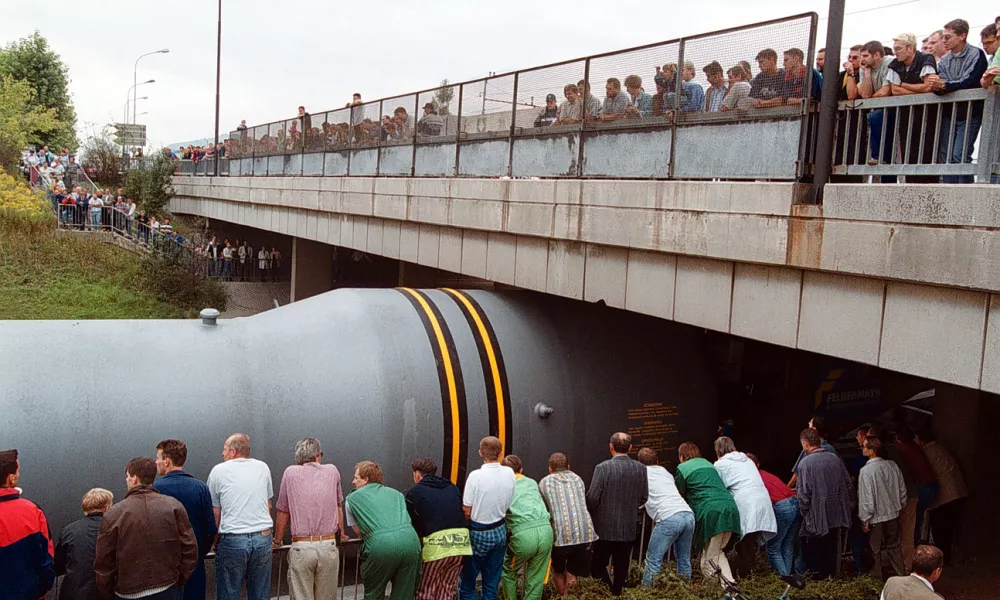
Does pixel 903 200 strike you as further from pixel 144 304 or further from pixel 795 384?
pixel 144 304

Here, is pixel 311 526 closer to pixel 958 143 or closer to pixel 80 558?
pixel 80 558

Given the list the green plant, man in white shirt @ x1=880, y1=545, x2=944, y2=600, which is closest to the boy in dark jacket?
man in white shirt @ x1=880, y1=545, x2=944, y2=600

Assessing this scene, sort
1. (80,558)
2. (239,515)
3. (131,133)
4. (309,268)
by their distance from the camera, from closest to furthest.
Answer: (80,558) → (239,515) → (309,268) → (131,133)

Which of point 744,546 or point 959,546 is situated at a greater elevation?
point 744,546

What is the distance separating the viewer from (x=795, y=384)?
42.6 ft

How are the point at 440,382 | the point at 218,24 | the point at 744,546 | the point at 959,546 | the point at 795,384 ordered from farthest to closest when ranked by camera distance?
the point at 218,24, the point at 795,384, the point at 959,546, the point at 440,382, the point at 744,546

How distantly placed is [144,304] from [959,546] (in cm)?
2658

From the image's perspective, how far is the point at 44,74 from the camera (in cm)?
6631

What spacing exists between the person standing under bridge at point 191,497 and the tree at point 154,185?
3862 centimetres

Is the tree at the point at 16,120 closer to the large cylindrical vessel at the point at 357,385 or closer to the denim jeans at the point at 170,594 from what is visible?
the large cylindrical vessel at the point at 357,385

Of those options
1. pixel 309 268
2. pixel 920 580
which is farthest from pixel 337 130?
pixel 920 580

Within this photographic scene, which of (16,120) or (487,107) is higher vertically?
(16,120)

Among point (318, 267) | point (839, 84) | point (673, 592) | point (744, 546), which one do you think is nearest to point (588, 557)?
point (673, 592)

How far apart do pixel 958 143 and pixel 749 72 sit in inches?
95.7
